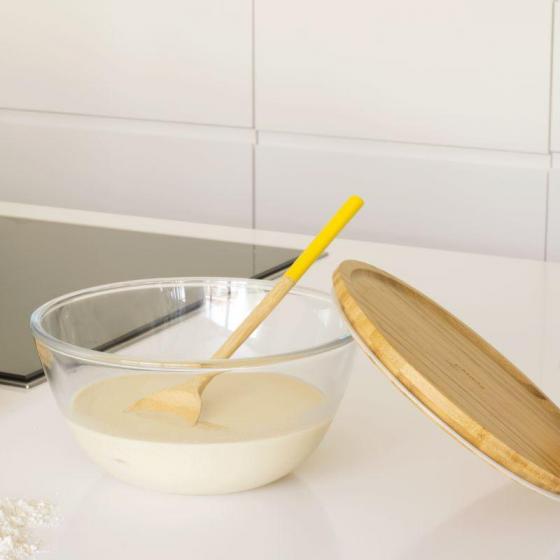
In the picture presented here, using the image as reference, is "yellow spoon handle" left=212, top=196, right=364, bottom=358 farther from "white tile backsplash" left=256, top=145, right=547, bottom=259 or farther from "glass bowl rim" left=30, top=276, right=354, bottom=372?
"white tile backsplash" left=256, top=145, right=547, bottom=259

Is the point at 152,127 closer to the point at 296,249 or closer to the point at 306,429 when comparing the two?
the point at 296,249

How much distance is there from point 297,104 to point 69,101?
1.90 feet

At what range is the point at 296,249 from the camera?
4.58 feet

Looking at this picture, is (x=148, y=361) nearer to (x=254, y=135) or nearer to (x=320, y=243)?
(x=320, y=243)

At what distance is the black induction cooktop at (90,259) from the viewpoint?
115 cm

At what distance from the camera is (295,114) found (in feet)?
7.57

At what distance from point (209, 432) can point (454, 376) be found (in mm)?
156

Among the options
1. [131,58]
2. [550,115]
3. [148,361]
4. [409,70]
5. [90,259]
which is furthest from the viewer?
[131,58]

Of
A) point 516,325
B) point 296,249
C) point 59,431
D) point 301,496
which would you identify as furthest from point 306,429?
point 296,249

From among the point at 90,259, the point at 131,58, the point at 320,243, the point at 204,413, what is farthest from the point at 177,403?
the point at 131,58

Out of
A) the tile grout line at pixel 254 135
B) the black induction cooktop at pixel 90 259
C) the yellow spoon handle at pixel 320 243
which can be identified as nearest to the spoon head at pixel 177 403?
the yellow spoon handle at pixel 320 243

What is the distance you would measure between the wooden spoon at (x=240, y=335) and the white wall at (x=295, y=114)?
1432 mm

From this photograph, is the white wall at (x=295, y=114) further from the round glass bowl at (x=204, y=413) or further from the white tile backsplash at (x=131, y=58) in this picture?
the round glass bowl at (x=204, y=413)

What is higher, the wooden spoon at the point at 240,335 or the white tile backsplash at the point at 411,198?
the wooden spoon at the point at 240,335
